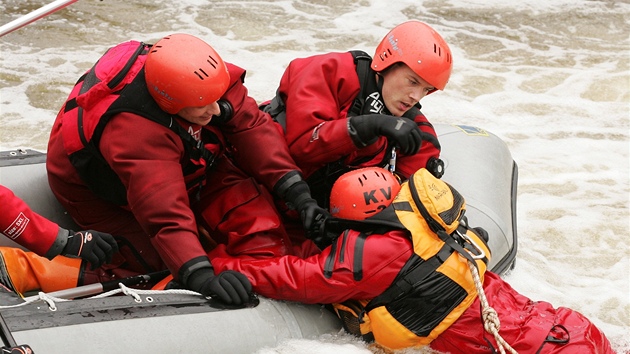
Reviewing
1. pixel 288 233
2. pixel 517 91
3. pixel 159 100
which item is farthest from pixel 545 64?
pixel 159 100

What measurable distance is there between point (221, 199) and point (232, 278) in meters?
0.50

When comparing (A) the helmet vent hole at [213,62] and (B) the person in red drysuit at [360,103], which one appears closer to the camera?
(A) the helmet vent hole at [213,62]

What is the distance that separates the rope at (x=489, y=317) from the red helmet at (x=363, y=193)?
1.16ft

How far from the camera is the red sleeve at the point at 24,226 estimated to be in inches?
106

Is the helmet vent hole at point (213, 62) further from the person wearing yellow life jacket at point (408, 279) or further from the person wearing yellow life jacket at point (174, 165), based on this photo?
the person wearing yellow life jacket at point (408, 279)

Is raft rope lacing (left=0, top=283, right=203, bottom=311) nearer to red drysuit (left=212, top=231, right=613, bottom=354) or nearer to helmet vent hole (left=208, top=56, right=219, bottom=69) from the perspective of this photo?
red drysuit (left=212, top=231, right=613, bottom=354)

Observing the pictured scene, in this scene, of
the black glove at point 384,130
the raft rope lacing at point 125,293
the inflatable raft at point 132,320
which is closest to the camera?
the inflatable raft at point 132,320

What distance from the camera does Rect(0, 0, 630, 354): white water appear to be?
415 centimetres

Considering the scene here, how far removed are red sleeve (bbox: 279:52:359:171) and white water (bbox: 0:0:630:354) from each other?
0.70m

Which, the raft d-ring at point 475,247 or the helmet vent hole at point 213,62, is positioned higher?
the helmet vent hole at point 213,62

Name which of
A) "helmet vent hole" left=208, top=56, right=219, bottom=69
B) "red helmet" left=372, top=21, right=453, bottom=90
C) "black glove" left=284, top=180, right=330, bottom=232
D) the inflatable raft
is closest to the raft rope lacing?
the inflatable raft

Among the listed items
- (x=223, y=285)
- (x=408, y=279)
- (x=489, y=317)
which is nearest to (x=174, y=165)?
(x=223, y=285)

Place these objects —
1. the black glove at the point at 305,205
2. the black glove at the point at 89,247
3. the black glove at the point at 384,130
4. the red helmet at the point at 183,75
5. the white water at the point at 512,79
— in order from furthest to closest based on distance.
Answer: the white water at the point at 512,79, the black glove at the point at 384,130, the black glove at the point at 305,205, the black glove at the point at 89,247, the red helmet at the point at 183,75

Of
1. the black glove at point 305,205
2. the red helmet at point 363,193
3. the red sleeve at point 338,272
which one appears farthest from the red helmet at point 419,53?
the red sleeve at point 338,272
